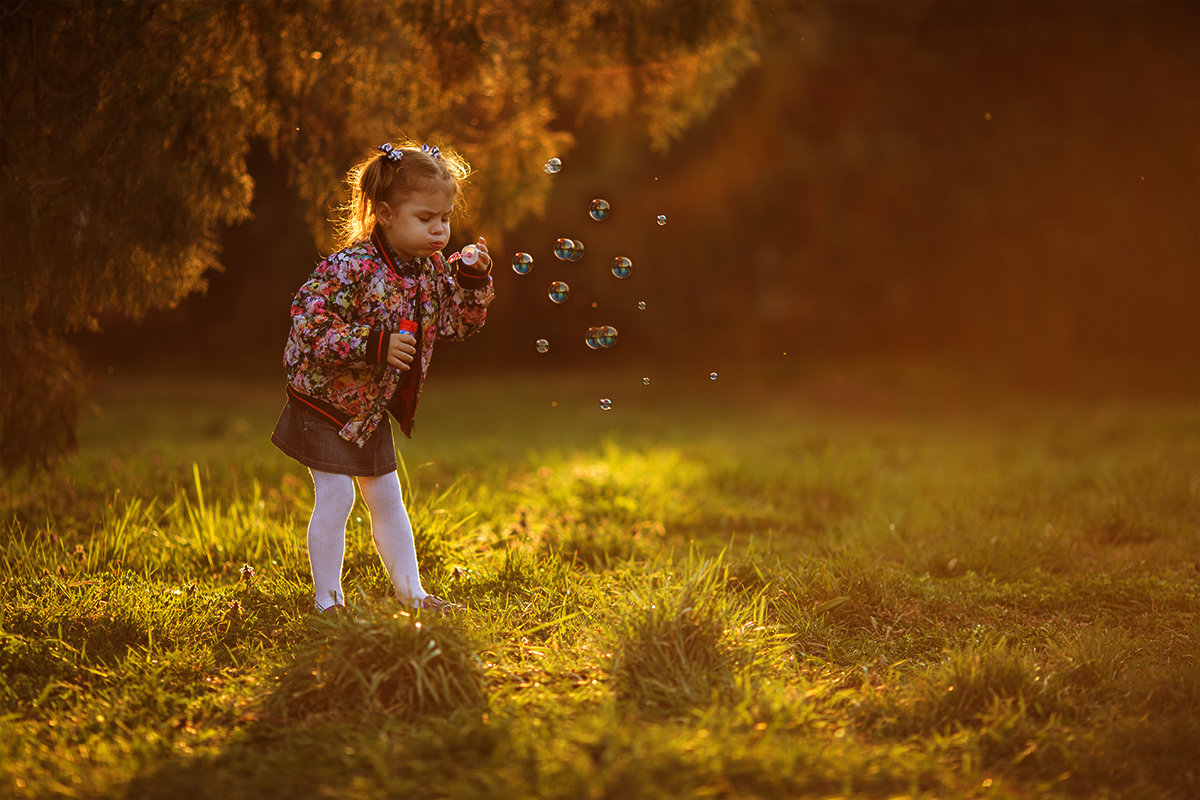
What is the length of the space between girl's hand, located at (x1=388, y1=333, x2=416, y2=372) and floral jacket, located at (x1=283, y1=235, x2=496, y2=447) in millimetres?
34

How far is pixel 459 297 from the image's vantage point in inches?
148

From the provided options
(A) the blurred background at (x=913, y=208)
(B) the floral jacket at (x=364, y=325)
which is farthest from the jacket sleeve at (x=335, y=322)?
(A) the blurred background at (x=913, y=208)

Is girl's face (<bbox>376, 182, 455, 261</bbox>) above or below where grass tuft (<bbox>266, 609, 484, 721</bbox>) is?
above

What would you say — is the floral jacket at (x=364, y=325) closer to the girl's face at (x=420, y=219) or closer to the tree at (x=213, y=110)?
the girl's face at (x=420, y=219)

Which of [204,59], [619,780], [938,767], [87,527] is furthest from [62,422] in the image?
[938,767]

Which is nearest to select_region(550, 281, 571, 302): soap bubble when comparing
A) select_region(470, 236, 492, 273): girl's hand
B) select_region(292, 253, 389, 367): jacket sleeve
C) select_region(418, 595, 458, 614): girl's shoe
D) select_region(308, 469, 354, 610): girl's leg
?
select_region(470, 236, 492, 273): girl's hand

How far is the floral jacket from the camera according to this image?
343 cm

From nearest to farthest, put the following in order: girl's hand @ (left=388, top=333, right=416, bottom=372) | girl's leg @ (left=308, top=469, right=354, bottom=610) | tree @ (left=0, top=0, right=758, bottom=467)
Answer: girl's hand @ (left=388, top=333, right=416, bottom=372) < girl's leg @ (left=308, top=469, right=354, bottom=610) < tree @ (left=0, top=0, right=758, bottom=467)

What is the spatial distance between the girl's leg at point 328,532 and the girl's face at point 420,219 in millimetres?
887

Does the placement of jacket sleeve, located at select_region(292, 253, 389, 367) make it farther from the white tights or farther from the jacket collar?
the white tights

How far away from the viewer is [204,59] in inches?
177

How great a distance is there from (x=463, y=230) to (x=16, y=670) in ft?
11.8

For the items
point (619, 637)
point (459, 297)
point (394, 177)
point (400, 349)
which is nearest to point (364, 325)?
point (400, 349)

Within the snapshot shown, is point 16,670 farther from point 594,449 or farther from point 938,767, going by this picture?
point 594,449
